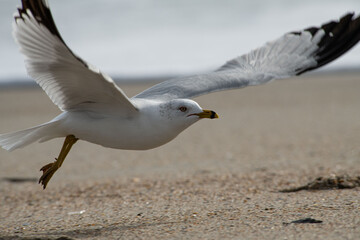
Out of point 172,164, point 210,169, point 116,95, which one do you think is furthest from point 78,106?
point 172,164

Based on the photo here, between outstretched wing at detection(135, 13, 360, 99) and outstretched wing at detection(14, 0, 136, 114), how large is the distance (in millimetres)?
1259

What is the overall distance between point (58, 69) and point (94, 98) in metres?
0.59

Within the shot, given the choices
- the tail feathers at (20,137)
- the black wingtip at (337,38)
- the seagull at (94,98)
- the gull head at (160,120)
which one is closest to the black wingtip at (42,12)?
the seagull at (94,98)

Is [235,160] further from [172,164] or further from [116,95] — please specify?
[116,95]

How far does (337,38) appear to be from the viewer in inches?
328

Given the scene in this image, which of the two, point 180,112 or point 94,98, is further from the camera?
point 180,112

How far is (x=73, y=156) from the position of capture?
13914mm

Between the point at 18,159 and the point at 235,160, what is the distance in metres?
5.67

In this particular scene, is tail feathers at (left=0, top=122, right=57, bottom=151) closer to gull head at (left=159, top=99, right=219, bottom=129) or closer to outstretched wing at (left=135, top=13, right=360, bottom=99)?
gull head at (left=159, top=99, right=219, bottom=129)

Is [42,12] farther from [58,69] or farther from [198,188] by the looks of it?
[198,188]

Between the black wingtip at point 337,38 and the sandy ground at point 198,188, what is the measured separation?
1786 mm

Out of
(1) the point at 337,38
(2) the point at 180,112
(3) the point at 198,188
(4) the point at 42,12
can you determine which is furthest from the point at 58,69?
(1) the point at 337,38

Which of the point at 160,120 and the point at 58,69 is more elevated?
the point at 58,69

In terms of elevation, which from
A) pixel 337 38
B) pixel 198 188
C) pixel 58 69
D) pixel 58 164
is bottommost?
pixel 198 188
